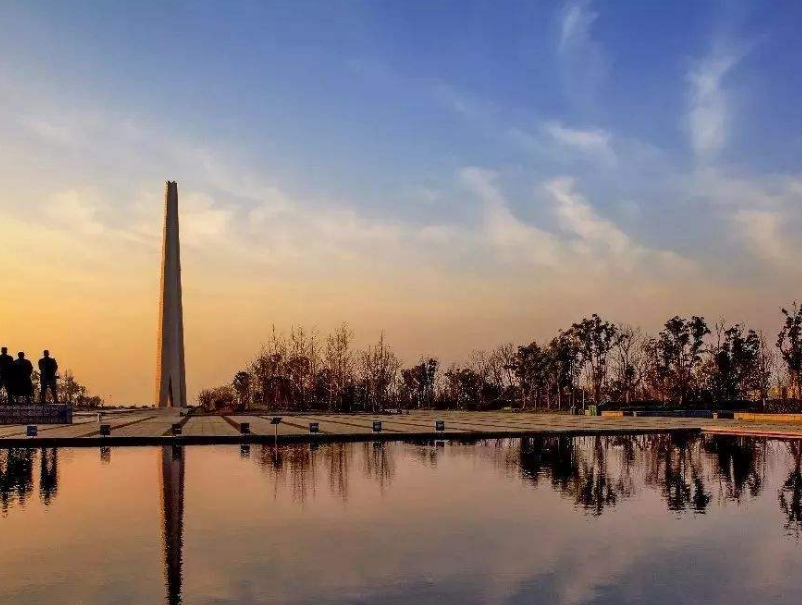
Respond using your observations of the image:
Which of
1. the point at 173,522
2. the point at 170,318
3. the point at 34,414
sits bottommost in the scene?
the point at 173,522

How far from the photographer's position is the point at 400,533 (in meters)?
11.4

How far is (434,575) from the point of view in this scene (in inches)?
358

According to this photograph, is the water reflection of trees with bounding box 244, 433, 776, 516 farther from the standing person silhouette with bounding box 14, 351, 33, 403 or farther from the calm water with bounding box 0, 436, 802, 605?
the standing person silhouette with bounding box 14, 351, 33, 403

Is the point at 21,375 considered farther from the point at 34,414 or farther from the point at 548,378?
the point at 548,378

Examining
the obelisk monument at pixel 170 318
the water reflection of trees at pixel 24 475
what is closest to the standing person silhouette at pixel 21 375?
the water reflection of trees at pixel 24 475

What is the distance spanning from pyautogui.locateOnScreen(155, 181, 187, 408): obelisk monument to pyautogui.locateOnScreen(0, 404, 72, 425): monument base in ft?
85.7

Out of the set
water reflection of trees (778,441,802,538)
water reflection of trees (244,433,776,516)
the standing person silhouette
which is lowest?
water reflection of trees (778,441,802,538)

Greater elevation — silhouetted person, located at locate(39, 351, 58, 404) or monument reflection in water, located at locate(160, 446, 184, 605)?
silhouetted person, located at locate(39, 351, 58, 404)

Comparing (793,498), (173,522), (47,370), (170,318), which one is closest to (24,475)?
(173,522)

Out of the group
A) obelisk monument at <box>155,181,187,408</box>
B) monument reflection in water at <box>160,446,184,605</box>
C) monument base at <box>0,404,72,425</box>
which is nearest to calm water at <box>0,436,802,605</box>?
monument reflection in water at <box>160,446,184,605</box>

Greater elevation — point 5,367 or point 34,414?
point 5,367

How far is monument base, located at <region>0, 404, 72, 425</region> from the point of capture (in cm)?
4172

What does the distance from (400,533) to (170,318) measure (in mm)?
59655

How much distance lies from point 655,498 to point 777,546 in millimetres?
4012
